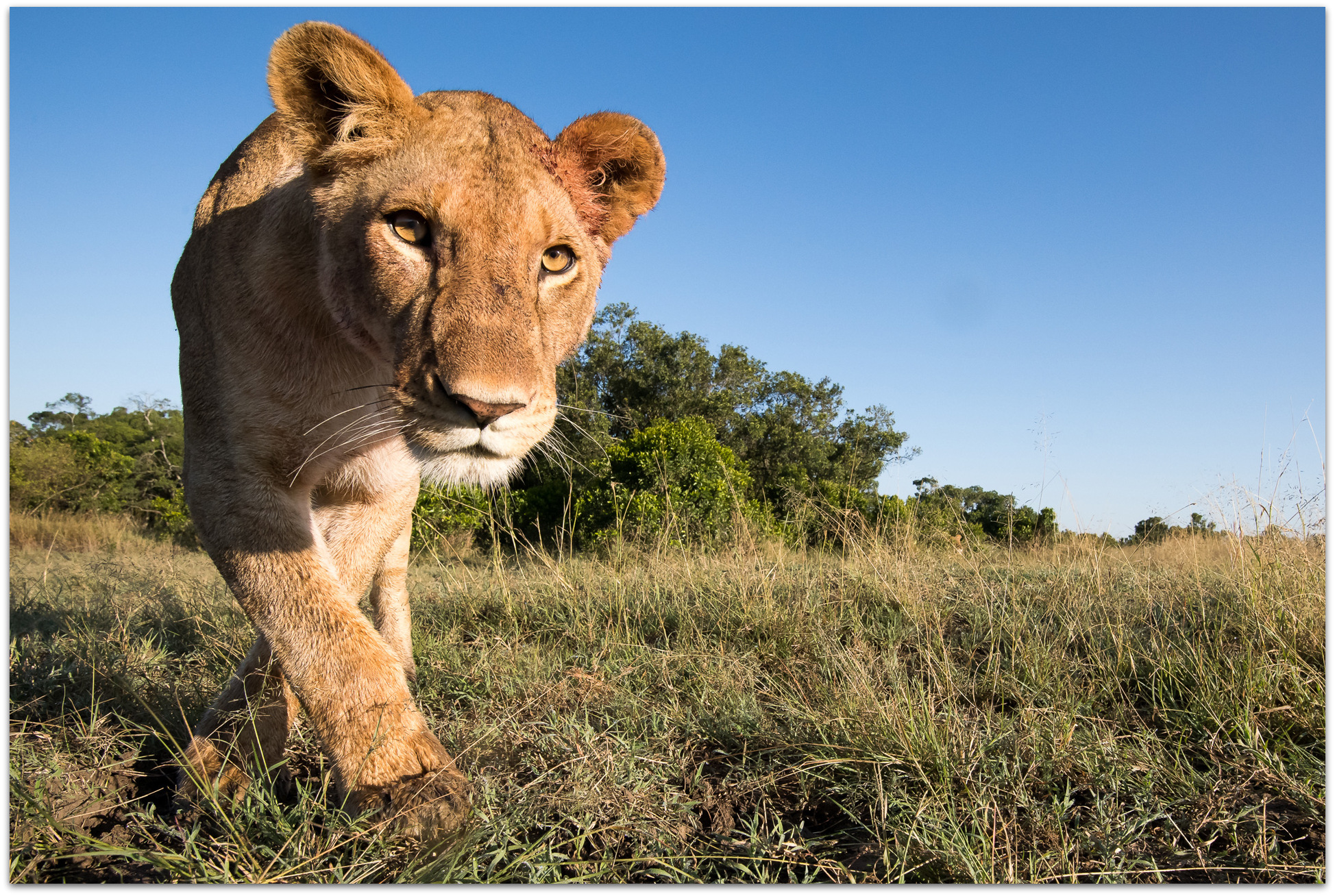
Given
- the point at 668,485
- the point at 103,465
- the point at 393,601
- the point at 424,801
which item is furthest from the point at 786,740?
the point at 103,465

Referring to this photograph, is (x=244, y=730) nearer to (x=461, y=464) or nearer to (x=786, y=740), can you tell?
(x=461, y=464)

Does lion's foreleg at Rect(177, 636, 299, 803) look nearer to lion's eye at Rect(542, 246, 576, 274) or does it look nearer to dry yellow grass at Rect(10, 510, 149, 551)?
lion's eye at Rect(542, 246, 576, 274)

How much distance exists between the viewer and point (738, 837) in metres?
2.22

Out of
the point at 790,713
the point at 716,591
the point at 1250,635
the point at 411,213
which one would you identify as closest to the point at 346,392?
the point at 411,213

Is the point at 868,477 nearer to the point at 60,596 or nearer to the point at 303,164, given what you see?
the point at 60,596

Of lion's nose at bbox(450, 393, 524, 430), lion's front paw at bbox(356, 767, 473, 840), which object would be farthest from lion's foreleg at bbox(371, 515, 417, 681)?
lion's nose at bbox(450, 393, 524, 430)

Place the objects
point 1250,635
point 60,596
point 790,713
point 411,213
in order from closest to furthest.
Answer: point 411,213 < point 790,713 < point 1250,635 < point 60,596

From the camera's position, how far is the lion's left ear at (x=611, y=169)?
113 inches

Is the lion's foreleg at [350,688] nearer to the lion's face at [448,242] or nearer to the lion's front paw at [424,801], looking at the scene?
the lion's front paw at [424,801]

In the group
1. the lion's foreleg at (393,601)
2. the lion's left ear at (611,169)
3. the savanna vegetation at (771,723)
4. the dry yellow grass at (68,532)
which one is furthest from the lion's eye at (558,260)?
the dry yellow grass at (68,532)

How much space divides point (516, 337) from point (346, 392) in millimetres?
968

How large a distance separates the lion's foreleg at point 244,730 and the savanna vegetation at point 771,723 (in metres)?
0.09

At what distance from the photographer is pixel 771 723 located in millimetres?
2729

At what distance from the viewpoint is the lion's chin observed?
2139 millimetres
